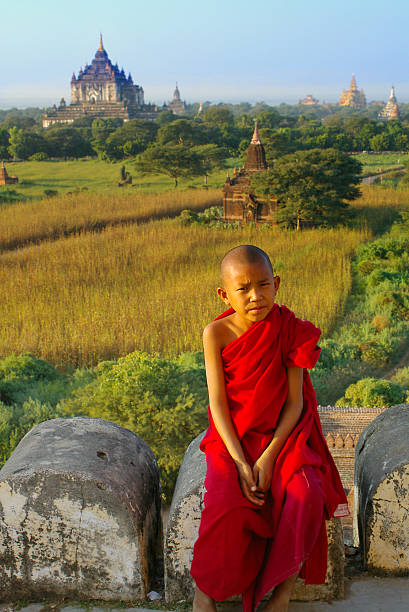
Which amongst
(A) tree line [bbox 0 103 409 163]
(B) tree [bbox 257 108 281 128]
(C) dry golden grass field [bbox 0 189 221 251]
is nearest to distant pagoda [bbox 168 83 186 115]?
(B) tree [bbox 257 108 281 128]

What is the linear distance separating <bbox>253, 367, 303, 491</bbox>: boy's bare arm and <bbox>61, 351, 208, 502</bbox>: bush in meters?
4.06

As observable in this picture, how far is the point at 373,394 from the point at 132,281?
707 cm

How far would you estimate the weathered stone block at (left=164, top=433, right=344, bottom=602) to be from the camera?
7.66 ft

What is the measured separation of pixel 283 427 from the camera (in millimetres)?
2281

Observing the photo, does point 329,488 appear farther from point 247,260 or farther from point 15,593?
point 15,593

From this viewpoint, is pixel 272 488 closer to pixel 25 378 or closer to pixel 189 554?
pixel 189 554

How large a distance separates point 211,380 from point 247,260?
1.50ft

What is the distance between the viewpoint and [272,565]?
206cm

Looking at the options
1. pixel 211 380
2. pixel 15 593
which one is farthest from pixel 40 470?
pixel 211 380

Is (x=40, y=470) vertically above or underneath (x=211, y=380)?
underneath

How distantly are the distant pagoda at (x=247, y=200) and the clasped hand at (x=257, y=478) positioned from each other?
1939 cm

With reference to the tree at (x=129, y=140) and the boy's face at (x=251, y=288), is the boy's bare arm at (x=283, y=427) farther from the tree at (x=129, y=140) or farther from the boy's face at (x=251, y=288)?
the tree at (x=129, y=140)

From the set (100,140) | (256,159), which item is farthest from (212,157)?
(256,159)

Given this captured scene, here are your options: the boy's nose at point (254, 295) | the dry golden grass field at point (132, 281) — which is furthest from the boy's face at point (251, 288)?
the dry golden grass field at point (132, 281)
